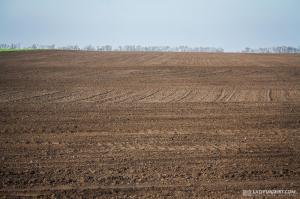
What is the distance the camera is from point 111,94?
1770 centimetres

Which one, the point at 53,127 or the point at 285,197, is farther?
the point at 53,127

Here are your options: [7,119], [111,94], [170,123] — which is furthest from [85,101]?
[170,123]

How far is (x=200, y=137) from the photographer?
9.92 m

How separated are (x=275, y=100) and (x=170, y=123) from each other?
6.13 metres

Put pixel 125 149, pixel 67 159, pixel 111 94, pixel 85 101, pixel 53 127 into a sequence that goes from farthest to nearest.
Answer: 1. pixel 111 94
2. pixel 85 101
3. pixel 53 127
4. pixel 125 149
5. pixel 67 159

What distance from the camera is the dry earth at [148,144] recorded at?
6.94m

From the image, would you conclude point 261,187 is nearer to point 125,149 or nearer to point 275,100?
point 125,149

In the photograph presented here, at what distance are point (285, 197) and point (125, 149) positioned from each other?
3.68 m

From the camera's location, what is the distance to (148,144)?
9.33 metres

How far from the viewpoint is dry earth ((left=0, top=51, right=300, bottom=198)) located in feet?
22.8

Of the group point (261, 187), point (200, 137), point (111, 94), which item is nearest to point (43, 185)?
point (261, 187)

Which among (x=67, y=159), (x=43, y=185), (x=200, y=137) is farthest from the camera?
(x=200, y=137)

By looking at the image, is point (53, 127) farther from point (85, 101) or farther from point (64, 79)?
point (64, 79)

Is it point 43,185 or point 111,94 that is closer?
point 43,185
